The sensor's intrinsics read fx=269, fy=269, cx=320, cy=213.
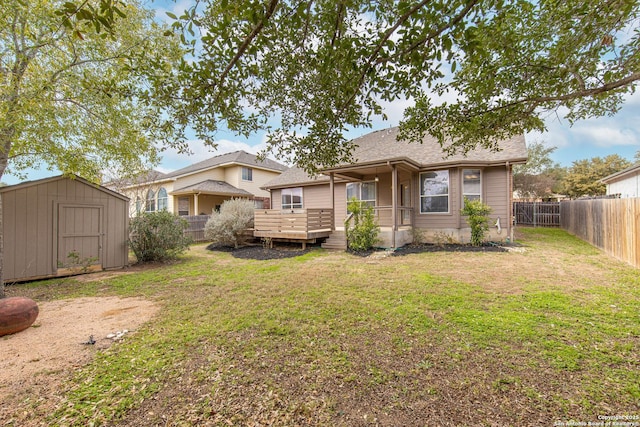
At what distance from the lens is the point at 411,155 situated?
11875 millimetres

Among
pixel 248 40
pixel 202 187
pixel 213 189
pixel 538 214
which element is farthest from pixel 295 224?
pixel 538 214

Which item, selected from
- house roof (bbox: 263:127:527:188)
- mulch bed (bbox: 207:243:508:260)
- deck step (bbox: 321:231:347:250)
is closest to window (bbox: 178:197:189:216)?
house roof (bbox: 263:127:527:188)

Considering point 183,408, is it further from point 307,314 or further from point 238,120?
point 238,120

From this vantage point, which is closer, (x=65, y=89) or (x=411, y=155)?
(x=65, y=89)

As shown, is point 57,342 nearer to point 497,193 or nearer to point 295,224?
point 295,224

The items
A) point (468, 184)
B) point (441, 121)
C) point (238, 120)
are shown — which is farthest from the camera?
point (468, 184)

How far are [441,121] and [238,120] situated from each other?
322 cm

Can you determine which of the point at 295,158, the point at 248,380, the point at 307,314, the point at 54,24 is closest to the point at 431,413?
the point at 248,380

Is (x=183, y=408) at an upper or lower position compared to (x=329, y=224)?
lower

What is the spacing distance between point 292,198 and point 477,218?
9281 millimetres

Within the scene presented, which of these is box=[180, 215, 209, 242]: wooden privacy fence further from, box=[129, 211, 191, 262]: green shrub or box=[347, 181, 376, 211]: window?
box=[347, 181, 376, 211]: window

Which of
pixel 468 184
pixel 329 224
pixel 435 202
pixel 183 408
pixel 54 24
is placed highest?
pixel 54 24

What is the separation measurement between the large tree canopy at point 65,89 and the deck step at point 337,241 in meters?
6.79

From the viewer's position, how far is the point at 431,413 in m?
2.06
